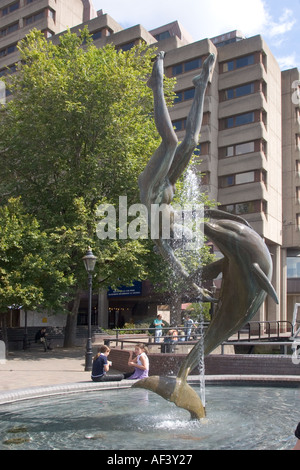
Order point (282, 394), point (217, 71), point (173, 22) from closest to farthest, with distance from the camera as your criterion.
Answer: point (282, 394) < point (217, 71) < point (173, 22)

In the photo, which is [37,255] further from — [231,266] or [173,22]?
[173,22]

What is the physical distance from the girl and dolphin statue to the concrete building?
3333 cm

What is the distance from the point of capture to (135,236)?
933 inches

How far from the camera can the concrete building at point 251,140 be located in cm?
4203

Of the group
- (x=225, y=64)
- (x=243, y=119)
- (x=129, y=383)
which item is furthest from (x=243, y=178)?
(x=129, y=383)

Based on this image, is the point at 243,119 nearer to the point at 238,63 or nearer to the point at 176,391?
the point at 238,63

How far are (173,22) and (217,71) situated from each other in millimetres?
23684

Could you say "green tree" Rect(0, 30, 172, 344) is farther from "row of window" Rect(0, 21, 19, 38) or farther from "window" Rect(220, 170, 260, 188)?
"row of window" Rect(0, 21, 19, 38)

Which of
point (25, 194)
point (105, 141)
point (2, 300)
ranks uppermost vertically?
point (105, 141)

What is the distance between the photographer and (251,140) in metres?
42.2

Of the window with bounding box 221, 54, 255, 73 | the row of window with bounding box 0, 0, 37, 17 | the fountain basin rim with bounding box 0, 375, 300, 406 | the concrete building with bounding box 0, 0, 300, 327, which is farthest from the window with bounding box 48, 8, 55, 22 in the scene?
the fountain basin rim with bounding box 0, 375, 300, 406

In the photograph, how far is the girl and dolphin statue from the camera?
23.1 feet

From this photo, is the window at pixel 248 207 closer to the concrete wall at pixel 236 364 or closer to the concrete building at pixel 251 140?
the concrete building at pixel 251 140
